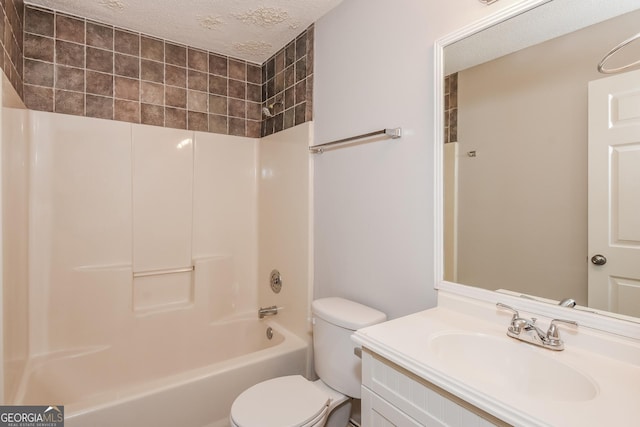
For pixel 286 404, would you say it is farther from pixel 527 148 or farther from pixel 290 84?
pixel 290 84

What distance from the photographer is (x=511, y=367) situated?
974 millimetres

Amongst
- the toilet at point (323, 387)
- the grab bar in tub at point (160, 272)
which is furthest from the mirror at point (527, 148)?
the grab bar in tub at point (160, 272)

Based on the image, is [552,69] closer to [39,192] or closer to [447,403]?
[447,403]

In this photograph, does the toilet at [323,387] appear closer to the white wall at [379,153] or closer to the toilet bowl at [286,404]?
the toilet bowl at [286,404]

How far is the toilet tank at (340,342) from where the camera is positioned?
146 centimetres

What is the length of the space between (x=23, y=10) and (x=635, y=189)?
2860mm

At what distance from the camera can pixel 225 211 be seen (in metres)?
2.48

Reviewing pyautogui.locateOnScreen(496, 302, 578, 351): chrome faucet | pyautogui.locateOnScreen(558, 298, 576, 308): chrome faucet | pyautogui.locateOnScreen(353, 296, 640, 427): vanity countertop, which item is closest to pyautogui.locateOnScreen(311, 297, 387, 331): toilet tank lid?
pyautogui.locateOnScreen(353, 296, 640, 427): vanity countertop

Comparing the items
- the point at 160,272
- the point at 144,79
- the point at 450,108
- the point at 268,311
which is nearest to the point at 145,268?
the point at 160,272

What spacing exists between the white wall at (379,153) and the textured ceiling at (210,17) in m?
0.20

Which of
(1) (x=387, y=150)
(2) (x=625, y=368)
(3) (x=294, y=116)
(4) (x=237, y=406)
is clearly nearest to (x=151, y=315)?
(4) (x=237, y=406)

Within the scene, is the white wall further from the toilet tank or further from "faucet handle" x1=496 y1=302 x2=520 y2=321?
"faucet handle" x1=496 y1=302 x2=520 y2=321

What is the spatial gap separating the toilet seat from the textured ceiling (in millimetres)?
1977

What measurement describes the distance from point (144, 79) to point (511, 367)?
250 cm
